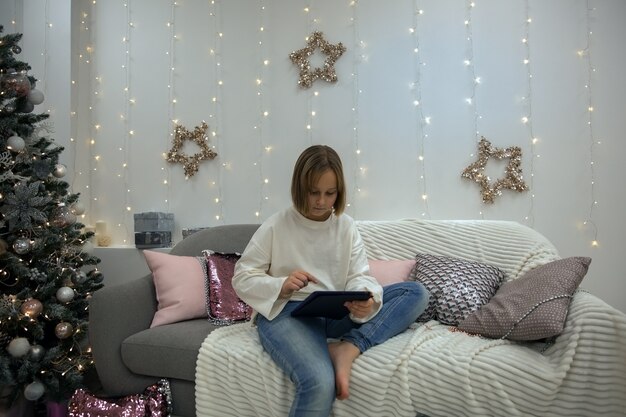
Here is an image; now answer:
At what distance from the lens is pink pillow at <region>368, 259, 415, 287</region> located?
2.04 metres

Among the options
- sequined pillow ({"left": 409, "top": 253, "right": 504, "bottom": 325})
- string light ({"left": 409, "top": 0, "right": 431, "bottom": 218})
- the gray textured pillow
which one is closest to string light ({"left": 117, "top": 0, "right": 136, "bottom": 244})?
string light ({"left": 409, "top": 0, "right": 431, "bottom": 218})

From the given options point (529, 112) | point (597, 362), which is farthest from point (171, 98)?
point (597, 362)

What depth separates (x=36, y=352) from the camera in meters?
1.98

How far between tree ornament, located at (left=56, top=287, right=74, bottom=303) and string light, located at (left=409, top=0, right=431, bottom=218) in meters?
1.84

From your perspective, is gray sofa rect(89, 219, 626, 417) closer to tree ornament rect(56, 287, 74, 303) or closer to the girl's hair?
tree ornament rect(56, 287, 74, 303)

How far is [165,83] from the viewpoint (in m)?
3.24

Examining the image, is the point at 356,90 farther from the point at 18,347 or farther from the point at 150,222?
the point at 18,347

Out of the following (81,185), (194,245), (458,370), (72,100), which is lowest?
(458,370)

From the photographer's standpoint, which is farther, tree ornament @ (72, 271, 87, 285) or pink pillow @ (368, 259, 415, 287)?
tree ornament @ (72, 271, 87, 285)

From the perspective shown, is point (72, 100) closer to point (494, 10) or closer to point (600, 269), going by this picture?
point (494, 10)

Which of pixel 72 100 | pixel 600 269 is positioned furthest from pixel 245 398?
pixel 72 100

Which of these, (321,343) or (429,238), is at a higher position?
(429,238)

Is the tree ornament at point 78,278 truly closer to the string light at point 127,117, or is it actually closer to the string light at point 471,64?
the string light at point 127,117

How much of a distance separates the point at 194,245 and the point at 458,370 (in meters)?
1.46
